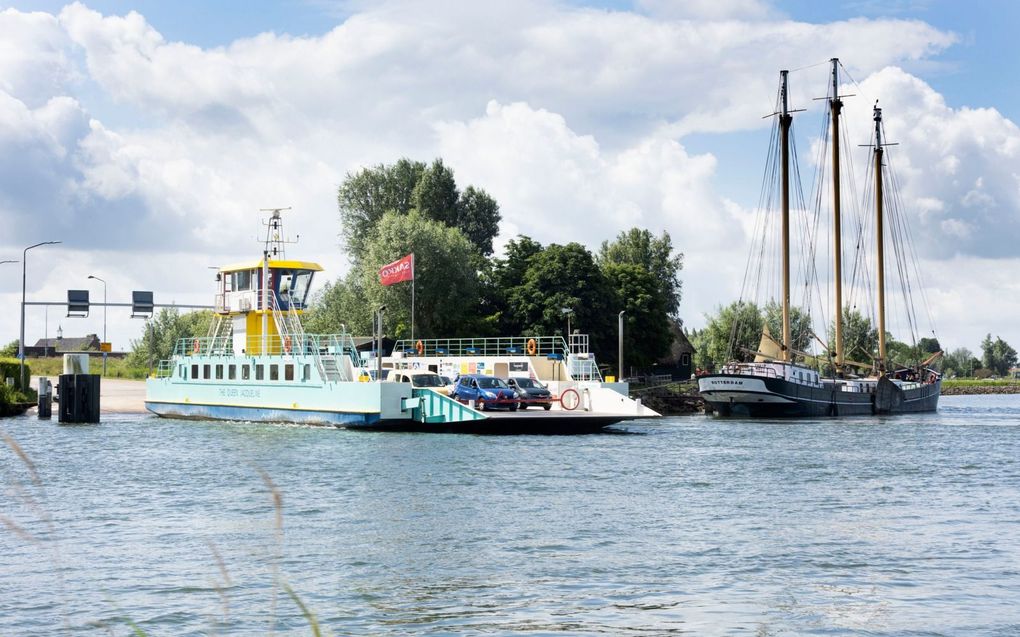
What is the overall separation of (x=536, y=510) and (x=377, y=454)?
14.6 meters

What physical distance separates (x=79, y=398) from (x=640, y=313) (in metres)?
47.5

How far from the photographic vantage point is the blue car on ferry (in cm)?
4816

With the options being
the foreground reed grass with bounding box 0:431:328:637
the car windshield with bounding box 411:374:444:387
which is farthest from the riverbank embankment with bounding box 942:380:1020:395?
the foreground reed grass with bounding box 0:431:328:637

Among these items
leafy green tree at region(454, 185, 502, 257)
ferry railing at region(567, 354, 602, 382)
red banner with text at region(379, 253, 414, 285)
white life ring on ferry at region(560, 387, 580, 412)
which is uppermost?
leafy green tree at region(454, 185, 502, 257)

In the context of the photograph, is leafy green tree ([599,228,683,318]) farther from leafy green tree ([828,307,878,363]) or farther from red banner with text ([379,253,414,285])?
red banner with text ([379,253,414,285])

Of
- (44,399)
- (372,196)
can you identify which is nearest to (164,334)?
(372,196)

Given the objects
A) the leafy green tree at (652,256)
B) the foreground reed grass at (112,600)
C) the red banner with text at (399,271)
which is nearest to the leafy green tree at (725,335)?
the leafy green tree at (652,256)

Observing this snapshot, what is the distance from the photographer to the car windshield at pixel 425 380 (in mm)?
51938

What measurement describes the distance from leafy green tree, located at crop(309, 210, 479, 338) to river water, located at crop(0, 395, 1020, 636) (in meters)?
44.1

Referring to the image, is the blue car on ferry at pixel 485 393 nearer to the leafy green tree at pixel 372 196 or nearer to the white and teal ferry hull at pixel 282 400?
the white and teal ferry hull at pixel 282 400

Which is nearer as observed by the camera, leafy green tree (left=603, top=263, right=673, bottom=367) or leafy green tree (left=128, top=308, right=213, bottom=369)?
leafy green tree (left=603, top=263, right=673, bottom=367)

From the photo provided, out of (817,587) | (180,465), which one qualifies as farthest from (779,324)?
(817,587)

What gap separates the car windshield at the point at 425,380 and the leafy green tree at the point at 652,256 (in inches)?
2477

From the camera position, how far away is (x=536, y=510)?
81.0 ft
